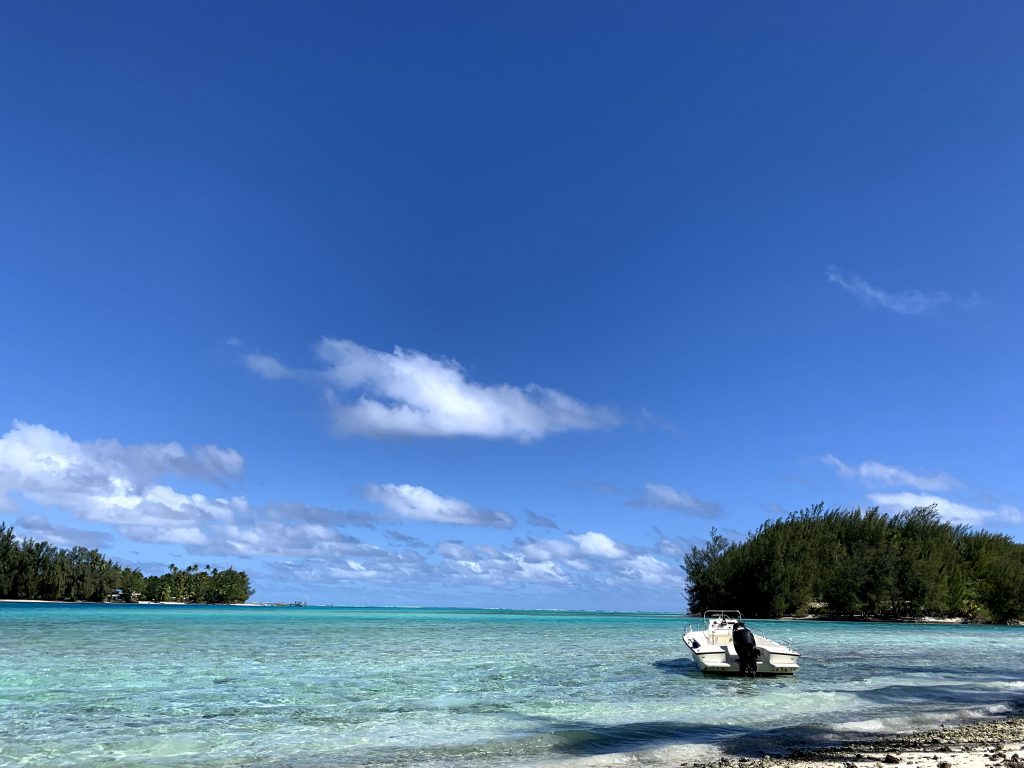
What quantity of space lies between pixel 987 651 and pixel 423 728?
45.3m

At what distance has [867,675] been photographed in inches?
1186

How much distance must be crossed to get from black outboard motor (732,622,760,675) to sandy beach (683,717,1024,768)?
10.8 metres

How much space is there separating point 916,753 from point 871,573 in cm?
10451

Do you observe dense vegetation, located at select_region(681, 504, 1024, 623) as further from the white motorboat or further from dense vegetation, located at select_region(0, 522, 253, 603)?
dense vegetation, located at select_region(0, 522, 253, 603)

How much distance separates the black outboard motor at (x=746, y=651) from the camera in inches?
1067

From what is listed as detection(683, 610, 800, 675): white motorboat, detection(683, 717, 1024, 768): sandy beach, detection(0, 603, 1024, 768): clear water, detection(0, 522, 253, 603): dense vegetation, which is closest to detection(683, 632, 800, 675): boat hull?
detection(683, 610, 800, 675): white motorboat

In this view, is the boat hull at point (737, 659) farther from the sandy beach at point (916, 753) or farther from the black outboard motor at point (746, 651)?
the sandy beach at point (916, 753)

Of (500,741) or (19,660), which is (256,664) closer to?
(19,660)

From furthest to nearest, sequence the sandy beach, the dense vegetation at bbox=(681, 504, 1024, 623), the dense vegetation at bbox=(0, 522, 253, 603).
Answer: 1. the dense vegetation at bbox=(0, 522, 253, 603)
2. the dense vegetation at bbox=(681, 504, 1024, 623)
3. the sandy beach

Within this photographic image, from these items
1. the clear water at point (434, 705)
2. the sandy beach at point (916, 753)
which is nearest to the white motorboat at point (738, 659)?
the clear water at point (434, 705)

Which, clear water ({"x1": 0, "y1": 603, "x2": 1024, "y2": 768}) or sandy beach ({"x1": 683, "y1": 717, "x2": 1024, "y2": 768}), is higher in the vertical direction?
sandy beach ({"x1": 683, "y1": 717, "x2": 1024, "y2": 768})

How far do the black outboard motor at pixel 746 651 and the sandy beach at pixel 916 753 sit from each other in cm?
1075

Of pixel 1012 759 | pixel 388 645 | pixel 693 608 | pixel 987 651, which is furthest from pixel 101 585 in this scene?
pixel 1012 759

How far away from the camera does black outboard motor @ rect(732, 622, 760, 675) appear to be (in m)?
27.1
